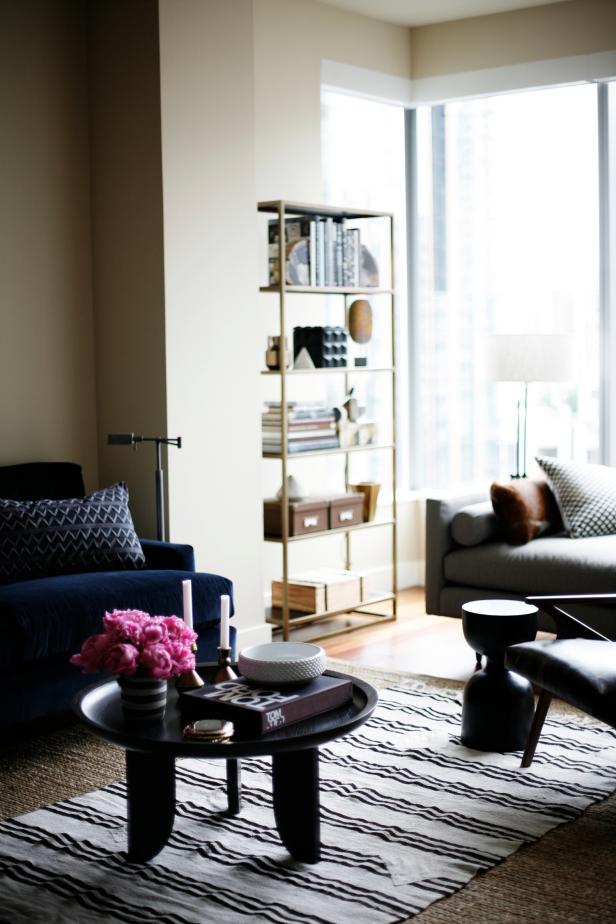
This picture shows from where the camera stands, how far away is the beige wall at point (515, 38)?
19.3 feet

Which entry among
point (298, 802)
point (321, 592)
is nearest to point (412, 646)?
point (321, 592)

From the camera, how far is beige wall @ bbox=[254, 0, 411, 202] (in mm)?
5648

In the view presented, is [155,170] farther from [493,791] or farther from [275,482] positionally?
[493,791]

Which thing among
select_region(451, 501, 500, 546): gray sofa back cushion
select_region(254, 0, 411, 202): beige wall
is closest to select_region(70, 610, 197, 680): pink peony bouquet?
select_region(451, 501, 500, 546): gray sofa back cushion

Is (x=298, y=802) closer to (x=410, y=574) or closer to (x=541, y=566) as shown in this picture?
(x=541, y=566)

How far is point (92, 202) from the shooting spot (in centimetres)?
495

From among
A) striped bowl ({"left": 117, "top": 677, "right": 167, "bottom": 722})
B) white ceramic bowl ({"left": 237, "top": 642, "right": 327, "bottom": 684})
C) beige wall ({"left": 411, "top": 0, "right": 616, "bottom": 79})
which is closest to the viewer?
striped bowl ({"left": 117, "top": 677, "right": 167, "bottom": 722})

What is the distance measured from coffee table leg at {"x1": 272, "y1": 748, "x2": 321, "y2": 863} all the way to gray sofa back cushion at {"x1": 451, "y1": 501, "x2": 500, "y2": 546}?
213 centimetres

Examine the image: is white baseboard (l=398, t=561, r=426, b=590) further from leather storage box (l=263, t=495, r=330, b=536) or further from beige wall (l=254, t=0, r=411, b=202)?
beige wall (l=254, t=0, r=411, b=202)

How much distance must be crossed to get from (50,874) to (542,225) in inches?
173

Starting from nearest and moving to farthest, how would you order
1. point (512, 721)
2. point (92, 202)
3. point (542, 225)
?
point (512, 721), point (92, 202), point (542, 225)

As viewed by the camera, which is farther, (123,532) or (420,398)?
(420,398)

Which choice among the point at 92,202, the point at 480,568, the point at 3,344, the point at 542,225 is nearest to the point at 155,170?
the point at 92,202

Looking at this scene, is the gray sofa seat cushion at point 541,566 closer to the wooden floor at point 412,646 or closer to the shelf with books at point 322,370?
the wooden floor at point 412,646
